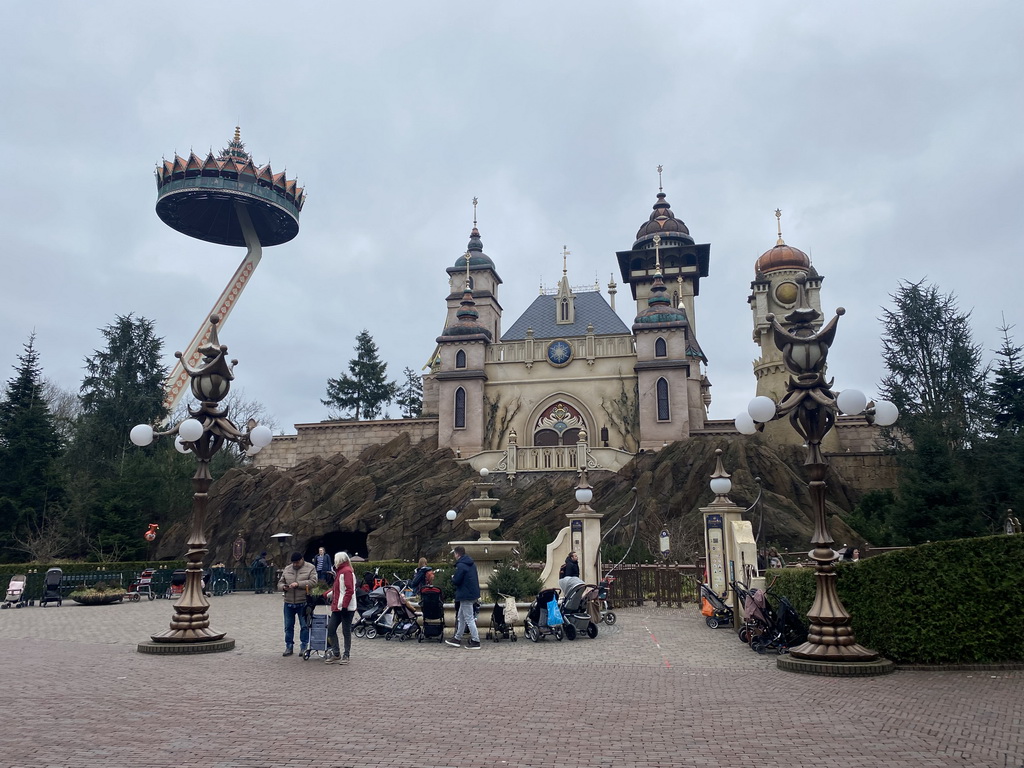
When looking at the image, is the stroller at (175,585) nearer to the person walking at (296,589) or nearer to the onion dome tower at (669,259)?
the person walking at (296,589)

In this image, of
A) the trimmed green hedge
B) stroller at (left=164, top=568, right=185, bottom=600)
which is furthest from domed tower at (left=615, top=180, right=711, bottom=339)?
the trimmed green hedge

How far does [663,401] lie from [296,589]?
30586 millimetres

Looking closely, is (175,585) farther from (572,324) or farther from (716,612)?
(572,324)

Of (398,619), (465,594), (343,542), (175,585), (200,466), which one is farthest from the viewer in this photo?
(343,542)

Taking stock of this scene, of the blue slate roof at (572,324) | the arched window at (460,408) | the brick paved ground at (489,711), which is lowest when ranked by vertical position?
the brick paved ground at (489,711)

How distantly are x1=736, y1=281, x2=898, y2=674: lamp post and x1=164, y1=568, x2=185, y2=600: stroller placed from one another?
66.3 ft

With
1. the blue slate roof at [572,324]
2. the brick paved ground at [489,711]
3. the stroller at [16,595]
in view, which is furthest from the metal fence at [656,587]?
the blue slate roof at [572,324]

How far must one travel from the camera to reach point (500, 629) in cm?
1358

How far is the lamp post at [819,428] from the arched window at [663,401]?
27.6 m

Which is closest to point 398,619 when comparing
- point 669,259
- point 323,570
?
point 323,570

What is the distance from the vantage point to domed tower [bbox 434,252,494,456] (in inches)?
1614

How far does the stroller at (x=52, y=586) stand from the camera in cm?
2119

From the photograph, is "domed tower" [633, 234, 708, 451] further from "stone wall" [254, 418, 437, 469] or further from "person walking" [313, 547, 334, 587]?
"person walking" [313, 547, 334, 587]

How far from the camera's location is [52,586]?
21266 mm
